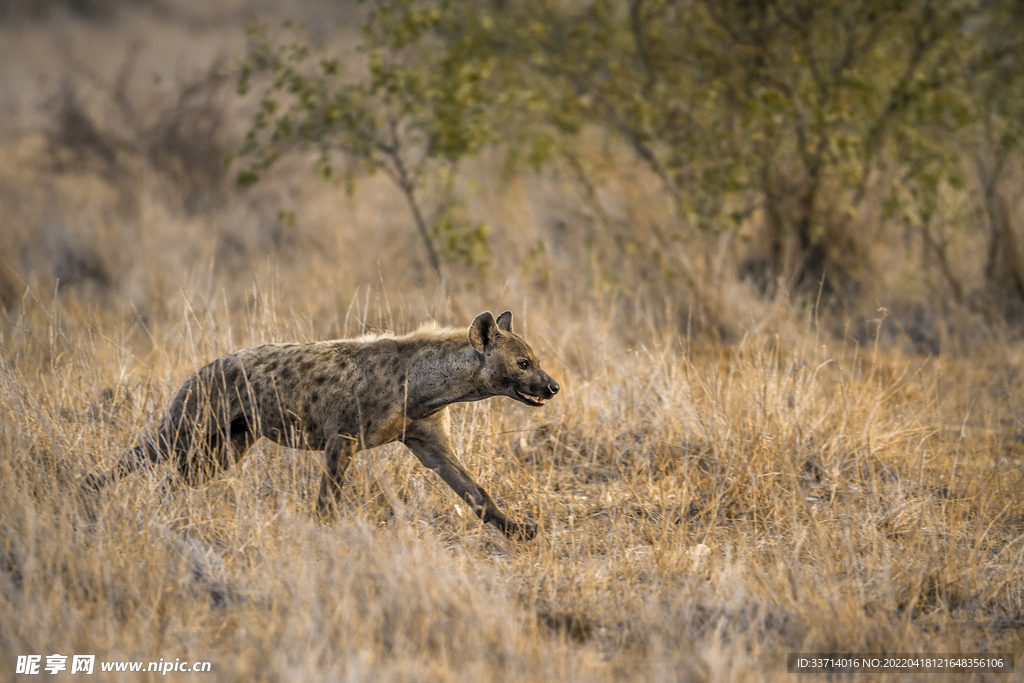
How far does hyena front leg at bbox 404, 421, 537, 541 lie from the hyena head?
48 centimetres

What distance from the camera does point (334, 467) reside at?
4.83 meters

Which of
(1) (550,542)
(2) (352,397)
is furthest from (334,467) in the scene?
(1) (550,542)

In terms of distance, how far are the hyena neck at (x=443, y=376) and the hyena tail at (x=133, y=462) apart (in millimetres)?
1519

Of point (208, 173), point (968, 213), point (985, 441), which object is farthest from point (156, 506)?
point (208, 173)

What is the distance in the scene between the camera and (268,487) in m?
5.52

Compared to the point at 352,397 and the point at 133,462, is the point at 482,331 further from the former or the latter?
the point at 133,462

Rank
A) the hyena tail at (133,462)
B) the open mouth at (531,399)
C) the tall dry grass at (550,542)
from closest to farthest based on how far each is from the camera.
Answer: the tall dry grass at (550,542) → the open mouth at (531,399) → the hyena tail at (133,462)

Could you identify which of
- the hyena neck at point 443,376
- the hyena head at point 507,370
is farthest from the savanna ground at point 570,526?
the hyena head at point 507,370

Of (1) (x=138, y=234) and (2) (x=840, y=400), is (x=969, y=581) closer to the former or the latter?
(2) (x=840, y=400)

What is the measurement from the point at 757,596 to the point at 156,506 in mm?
3218

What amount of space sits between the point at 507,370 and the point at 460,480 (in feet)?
2.31

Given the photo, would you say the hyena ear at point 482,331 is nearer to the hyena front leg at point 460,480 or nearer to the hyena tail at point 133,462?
the hyena front leg at point 460,480

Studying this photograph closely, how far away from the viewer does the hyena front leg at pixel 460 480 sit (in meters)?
5.02

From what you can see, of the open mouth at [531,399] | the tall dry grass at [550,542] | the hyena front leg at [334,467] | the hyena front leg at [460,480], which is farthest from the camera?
the hyena front leg at [460,480]
